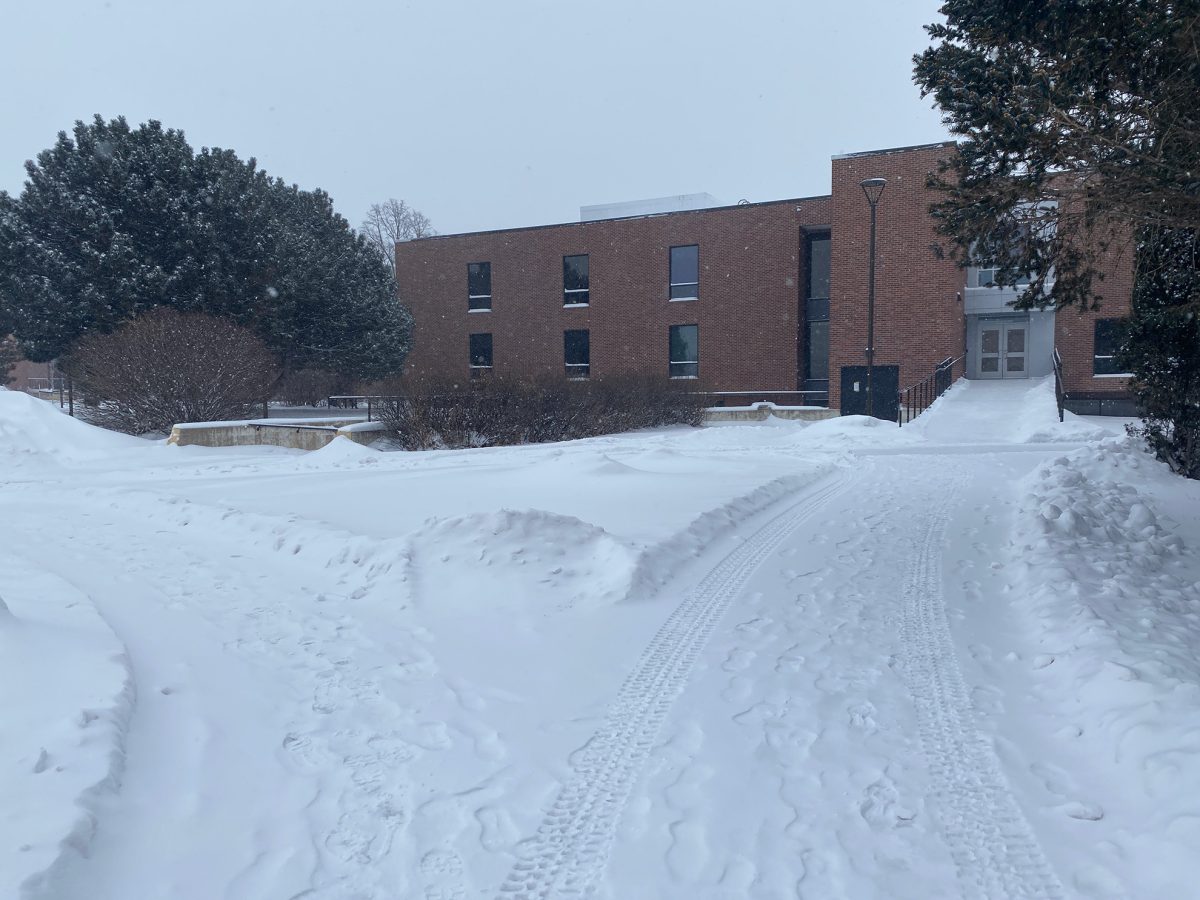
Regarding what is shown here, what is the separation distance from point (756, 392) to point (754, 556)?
77.7 ft

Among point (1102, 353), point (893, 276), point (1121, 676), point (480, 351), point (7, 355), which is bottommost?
point (1121, 676)

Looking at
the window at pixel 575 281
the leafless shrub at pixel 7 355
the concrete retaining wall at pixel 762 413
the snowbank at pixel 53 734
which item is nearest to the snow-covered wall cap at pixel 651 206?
the window at pixel 575 281

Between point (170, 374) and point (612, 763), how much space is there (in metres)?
17.7

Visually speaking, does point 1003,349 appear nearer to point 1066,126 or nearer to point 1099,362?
point 1099,362

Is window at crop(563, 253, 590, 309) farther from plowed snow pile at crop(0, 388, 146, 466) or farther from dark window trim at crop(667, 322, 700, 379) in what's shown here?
plowed snow pile at crop(0, 388, 146, 466)

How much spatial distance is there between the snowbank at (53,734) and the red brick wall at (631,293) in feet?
76.9

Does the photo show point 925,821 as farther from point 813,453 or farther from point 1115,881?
point 813,453

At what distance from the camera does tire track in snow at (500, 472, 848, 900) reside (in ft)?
9.91

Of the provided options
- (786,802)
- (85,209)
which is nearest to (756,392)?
(85,209)

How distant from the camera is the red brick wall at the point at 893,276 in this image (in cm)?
2523

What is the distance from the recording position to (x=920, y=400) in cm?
2398

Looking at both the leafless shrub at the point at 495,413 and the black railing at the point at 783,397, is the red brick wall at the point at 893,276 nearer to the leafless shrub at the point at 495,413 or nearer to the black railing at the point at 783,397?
the black railing at the point at 783,397

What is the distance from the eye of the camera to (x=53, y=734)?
11.8 feet

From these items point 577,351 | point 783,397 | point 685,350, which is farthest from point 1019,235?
point 577,351
